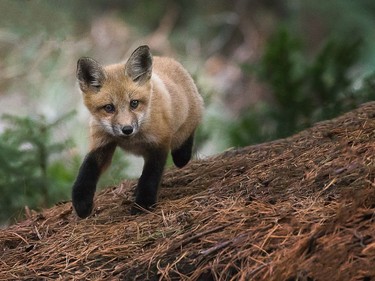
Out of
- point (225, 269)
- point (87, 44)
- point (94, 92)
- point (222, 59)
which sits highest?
point (94, 92)

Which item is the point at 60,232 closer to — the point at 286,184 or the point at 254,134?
the point at 286,184

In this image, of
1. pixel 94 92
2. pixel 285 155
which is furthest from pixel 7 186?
pixel 285 155

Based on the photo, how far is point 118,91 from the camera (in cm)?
549

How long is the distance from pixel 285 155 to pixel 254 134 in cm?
297

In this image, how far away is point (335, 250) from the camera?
3.65 m

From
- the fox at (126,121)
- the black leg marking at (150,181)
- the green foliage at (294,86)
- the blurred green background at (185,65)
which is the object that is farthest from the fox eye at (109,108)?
the green foliage at (294,86)

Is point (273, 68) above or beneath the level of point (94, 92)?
beneath

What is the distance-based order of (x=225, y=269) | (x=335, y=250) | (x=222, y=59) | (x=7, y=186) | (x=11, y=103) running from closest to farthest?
(x=335, y=250), (x=225, y=269), (x=7, y=186), (x=11, y=103), (x=222, y=59)

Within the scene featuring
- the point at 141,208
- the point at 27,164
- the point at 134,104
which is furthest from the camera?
the point at 27,164

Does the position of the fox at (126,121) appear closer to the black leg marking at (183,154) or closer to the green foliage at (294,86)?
the black leg marking at (183,154)

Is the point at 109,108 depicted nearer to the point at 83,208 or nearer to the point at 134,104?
the point at 134,104

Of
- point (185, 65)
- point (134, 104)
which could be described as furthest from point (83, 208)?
point (185, 65)

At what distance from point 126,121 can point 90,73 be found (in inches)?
19.4

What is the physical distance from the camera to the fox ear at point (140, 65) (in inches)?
221
